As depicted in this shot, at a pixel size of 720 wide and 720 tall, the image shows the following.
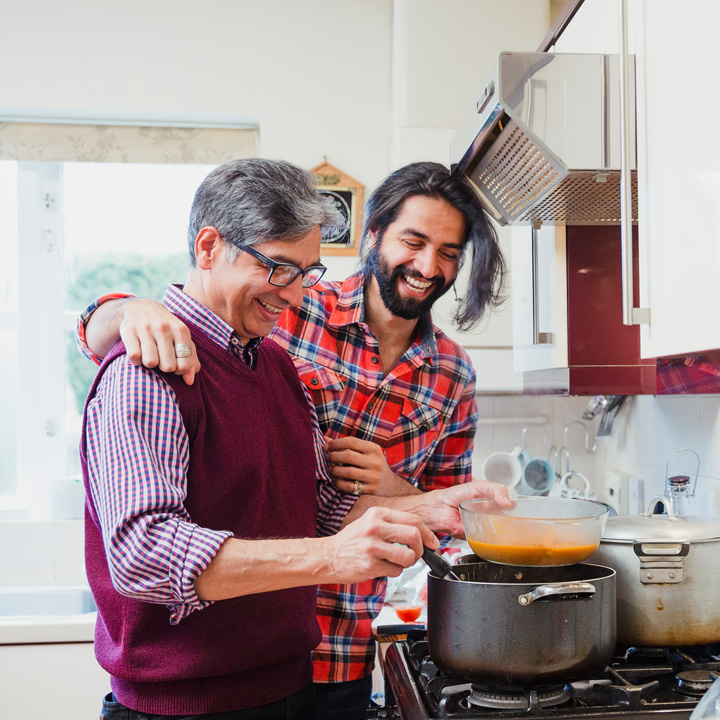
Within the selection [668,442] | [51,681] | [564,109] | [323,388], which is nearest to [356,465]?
[323,388]

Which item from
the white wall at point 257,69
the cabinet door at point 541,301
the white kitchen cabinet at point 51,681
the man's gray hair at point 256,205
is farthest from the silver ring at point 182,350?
the white wall at point 257,69

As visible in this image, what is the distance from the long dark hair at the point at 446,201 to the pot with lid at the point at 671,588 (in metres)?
0.76

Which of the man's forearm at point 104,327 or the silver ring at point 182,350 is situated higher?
the man's forearm at point 104,327

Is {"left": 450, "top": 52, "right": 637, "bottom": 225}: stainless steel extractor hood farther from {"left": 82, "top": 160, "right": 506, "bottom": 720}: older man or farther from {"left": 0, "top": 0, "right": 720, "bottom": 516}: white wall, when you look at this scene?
{"left": 0, "top": 0, "right": 720, "bottom": 516}: white wall

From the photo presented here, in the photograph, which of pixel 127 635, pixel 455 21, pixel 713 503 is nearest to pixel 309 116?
pixel 455 21

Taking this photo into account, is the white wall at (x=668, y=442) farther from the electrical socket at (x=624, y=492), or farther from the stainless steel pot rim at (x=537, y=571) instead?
the stainless steel pot rim at (x=537, y=571)

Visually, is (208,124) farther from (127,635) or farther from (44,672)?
(127,635)

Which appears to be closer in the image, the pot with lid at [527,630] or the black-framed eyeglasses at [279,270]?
the pot with lid at [527,630]

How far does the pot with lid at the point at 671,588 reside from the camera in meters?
1.17

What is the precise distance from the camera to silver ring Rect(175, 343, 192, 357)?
107 cm

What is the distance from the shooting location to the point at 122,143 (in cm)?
300

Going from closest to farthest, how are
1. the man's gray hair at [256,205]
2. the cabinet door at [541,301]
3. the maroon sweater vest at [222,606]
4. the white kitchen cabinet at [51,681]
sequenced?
the maroon sweater vest at [222,606], the man's gray hair at [256,205], the cabinet door at [541,301], the white kitchen cabinet at [51,681]

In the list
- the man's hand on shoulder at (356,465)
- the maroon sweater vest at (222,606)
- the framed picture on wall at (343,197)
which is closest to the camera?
the maroon sweater vest at (222,606)

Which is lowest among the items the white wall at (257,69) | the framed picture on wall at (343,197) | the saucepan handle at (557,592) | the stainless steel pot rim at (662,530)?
the saucepan handle at (557,592)
